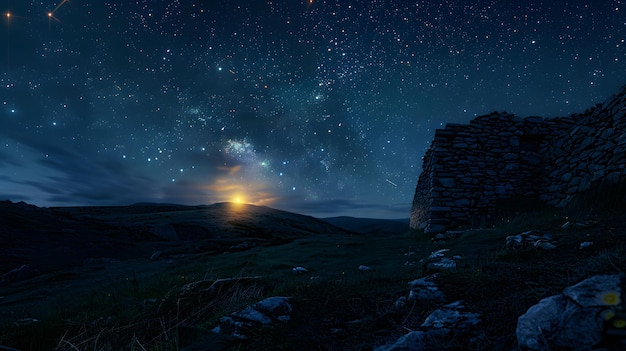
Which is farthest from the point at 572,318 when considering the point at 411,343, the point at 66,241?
the point at 66,241

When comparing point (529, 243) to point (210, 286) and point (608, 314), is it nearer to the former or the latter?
point (608, 314)

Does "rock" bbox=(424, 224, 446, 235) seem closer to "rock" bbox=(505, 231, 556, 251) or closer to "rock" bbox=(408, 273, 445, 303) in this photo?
"rock" bbox=(505, 231, 556, 251)

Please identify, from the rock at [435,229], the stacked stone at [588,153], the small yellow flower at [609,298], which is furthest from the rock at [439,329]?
the rock at [435,229]

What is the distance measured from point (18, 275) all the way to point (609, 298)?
17.3 m

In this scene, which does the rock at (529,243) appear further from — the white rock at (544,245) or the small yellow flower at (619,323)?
the small yellow flower at (619,323)

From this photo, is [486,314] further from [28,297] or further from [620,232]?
[28,297]

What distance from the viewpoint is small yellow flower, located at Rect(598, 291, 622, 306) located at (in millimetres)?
1836

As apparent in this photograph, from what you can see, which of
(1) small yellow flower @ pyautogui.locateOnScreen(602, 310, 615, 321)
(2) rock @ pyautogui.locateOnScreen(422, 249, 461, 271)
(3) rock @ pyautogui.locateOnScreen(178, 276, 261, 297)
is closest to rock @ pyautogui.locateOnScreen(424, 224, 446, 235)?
(2) rock @ pyautogui.locateOnScreen(422, 249, 461, 271)

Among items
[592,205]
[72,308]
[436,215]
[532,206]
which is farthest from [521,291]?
[532,206]

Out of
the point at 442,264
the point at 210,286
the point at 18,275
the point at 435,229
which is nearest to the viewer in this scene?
the point at 210,286

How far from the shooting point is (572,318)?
1840 mm

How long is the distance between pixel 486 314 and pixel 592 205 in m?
9.35

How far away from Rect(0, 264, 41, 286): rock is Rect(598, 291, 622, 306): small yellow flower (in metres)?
16.5

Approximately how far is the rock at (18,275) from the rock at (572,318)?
635 inches
